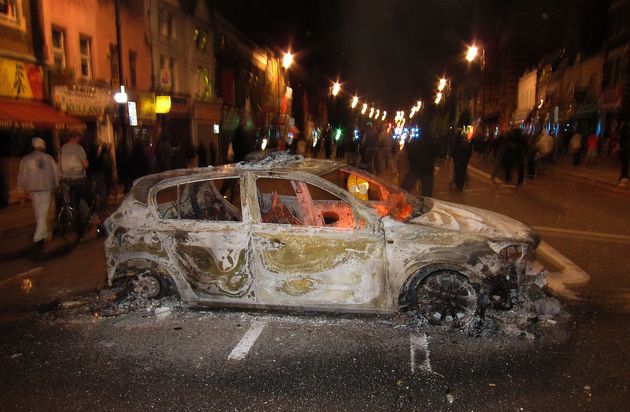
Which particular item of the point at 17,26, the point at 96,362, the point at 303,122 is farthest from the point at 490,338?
the point at 303,122

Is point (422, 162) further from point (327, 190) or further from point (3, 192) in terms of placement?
point (3, 192)

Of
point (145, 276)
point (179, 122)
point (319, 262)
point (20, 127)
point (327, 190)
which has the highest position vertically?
point (179, 122)

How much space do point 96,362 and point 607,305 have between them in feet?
16.4

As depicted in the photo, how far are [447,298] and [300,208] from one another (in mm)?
2023

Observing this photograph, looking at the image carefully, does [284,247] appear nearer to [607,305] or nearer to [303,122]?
[607,305]

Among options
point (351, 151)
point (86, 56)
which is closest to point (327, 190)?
point (351, 151)

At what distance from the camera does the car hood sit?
4.80 meters

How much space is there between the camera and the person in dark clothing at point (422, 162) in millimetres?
10445

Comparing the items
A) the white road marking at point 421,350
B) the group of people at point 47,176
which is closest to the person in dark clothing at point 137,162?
the group of people at point 47,176

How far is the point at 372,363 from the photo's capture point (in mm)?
4184

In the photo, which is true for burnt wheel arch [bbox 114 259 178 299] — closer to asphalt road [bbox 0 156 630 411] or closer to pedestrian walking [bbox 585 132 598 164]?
asphalt road [bbox 0 156 630 411]

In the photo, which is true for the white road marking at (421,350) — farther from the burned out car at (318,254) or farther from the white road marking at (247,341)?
the white road marking at (247,341)

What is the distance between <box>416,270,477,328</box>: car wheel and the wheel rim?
8.85 feet

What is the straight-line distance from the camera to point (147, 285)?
5.41m
